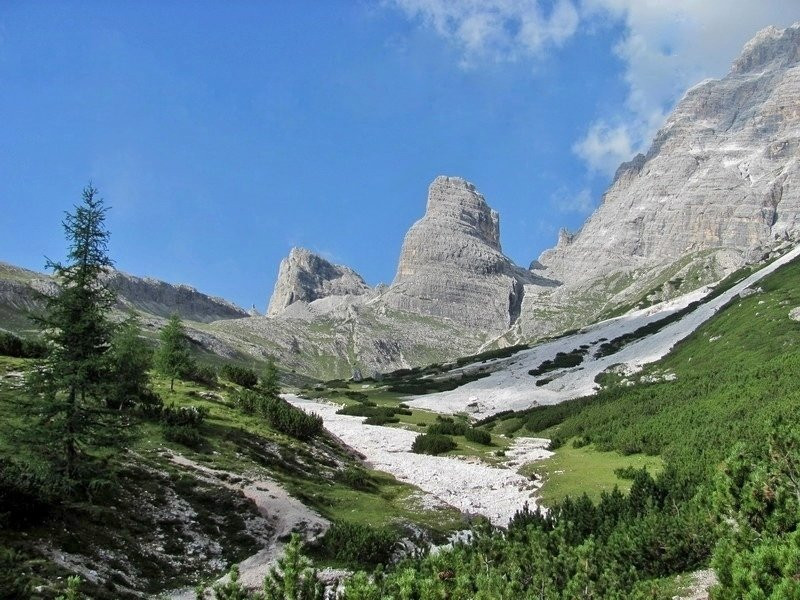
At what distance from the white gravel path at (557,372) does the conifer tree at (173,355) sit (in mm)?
40455

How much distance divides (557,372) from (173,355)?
63967 mm

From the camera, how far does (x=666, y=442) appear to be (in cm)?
2950

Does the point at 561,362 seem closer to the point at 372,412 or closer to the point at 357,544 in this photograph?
the point at 372,412

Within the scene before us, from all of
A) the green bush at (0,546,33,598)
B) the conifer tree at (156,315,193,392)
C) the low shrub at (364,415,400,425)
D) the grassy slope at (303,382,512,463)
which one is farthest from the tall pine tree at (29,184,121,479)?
the low shrub at (364,415,400,425)

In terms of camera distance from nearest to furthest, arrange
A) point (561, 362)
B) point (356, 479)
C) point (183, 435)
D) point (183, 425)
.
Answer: point (183, 435) < point (183, 425) < point (356, 479) < point (561, 362)

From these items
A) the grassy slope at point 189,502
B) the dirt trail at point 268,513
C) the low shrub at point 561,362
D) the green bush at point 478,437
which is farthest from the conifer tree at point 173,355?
the low shrub at point 561,362

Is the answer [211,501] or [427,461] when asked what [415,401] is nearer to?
[427,461]

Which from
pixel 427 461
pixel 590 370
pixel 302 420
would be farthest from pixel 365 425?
pixel 590 370

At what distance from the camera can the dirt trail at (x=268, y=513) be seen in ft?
54.4

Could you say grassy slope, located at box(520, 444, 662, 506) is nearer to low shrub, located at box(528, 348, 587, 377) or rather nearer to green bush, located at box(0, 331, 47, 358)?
green bush, located at box(0, 331, 47, 358)

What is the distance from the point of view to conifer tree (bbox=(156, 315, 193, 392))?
3669 cm

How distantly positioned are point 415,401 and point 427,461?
46.7m

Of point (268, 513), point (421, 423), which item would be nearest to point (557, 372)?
point (421, 423)

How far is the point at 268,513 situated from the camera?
2031 centimetres
